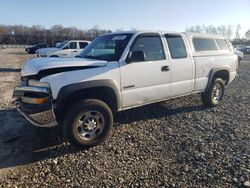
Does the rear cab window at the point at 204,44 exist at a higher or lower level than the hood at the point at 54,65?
higher

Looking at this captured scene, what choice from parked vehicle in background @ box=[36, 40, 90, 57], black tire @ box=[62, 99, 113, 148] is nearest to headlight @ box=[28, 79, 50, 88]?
black tire @ box=[62, 99, 113, 148]

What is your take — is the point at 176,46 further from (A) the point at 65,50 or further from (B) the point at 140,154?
(A) the point at 65,50

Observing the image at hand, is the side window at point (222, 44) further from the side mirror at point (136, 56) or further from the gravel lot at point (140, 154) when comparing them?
the side mirror at point (136, 56)

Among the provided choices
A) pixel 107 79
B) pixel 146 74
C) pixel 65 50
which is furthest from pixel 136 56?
pixel 65 50

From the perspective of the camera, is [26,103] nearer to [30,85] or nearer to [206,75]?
[30,85]

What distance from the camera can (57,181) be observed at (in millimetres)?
3203

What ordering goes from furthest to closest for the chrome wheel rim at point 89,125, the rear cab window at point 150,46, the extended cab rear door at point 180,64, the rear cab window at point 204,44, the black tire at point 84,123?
the rear cab window at point 204,44 < the extended cab rear door at point 180,64 < the rear cab window at point 150,46 < the chrome wheel rim at point 89,125 < the black tire at point 84,123

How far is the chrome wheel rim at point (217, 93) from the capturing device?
21.6 ft

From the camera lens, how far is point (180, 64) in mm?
5297

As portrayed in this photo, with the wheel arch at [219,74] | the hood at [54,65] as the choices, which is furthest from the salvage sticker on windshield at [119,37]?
the wheel arch at [219,74]

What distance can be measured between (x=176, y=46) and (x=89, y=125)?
2.76 meters

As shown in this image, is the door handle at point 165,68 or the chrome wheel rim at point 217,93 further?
the chrome wheel rim at point 217,93

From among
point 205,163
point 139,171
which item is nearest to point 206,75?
point 205,163

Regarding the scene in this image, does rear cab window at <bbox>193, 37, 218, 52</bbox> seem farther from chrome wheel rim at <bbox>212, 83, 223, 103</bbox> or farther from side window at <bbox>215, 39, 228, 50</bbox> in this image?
chrome wheel rim at <bbox>212, 83, 223, 103</bbox>
